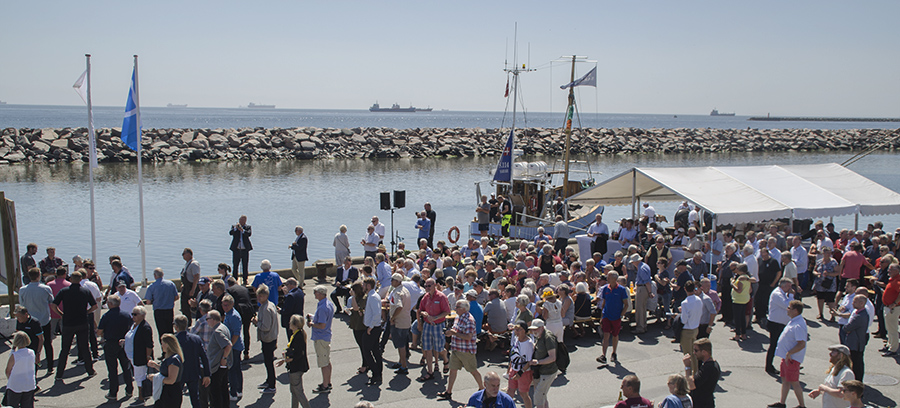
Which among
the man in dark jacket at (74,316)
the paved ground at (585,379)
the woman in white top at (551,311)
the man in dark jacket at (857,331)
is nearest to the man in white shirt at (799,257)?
the paved ground at (585,379)

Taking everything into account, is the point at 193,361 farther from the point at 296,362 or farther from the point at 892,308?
the point at 892,308

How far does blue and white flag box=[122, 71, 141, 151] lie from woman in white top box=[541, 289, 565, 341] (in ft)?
33.7

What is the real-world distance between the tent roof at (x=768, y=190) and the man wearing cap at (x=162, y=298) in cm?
972

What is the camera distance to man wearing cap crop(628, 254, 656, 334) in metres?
10.7

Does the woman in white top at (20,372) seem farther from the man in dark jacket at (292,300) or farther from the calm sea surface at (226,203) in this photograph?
the calm sea surface at (226,203)

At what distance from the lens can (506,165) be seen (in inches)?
866

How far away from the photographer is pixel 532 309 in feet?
29.1

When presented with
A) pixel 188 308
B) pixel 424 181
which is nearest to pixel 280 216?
pixel 424 181

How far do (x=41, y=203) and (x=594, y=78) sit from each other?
2708 centimetres

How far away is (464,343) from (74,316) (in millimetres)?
5105

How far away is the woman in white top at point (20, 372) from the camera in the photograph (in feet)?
22.8

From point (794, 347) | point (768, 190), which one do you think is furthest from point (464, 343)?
point (768, 190)

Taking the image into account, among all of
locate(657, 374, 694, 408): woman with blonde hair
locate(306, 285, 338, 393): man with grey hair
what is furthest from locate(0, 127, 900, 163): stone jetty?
locate(657, 374, 694, 408): woman with blonde hair

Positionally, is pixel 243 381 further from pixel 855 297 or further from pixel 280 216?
pixel 280 216
